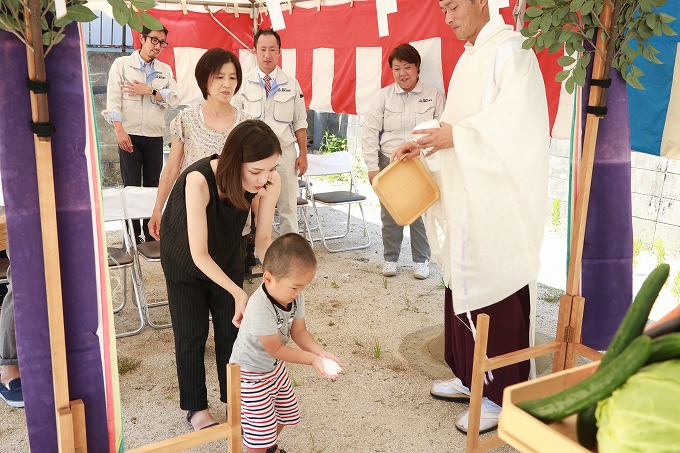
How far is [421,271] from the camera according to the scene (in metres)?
4.78

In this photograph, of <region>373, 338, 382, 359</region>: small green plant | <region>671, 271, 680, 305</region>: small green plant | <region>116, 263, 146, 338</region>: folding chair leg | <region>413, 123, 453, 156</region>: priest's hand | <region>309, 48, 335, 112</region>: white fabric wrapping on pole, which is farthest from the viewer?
<region>309, 48, 335, 112</region>: white fabric wrapping on pole

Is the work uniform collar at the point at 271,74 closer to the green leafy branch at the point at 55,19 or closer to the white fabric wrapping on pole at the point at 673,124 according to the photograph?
the white fabric wrapping on pole at the point at 673,124

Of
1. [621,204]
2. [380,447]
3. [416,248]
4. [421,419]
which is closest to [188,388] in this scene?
[380,447]

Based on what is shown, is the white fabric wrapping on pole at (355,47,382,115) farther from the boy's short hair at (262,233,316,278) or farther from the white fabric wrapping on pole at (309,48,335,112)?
the boy's short hair at (262,233,316,278)

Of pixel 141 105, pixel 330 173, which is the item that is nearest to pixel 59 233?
pixel 141 105

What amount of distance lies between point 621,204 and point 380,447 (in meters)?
1.42

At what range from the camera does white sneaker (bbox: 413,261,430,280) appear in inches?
187

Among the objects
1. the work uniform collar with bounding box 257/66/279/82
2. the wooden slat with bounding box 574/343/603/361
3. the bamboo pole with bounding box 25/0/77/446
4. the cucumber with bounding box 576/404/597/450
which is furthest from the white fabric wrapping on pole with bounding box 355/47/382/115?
the cucumber with bounding box 576/404/597/450

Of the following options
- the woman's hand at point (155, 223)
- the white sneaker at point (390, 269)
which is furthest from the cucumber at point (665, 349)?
the white sneaker at point (390, 269)

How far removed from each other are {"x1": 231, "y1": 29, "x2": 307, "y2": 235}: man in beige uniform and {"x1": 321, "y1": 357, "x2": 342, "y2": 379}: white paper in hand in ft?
9.85

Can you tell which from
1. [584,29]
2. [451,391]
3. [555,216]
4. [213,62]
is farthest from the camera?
[555,216]

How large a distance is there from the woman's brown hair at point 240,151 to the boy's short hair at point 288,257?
332mm

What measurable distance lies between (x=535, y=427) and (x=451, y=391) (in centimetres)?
248

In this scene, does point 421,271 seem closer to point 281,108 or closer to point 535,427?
point 281,108
